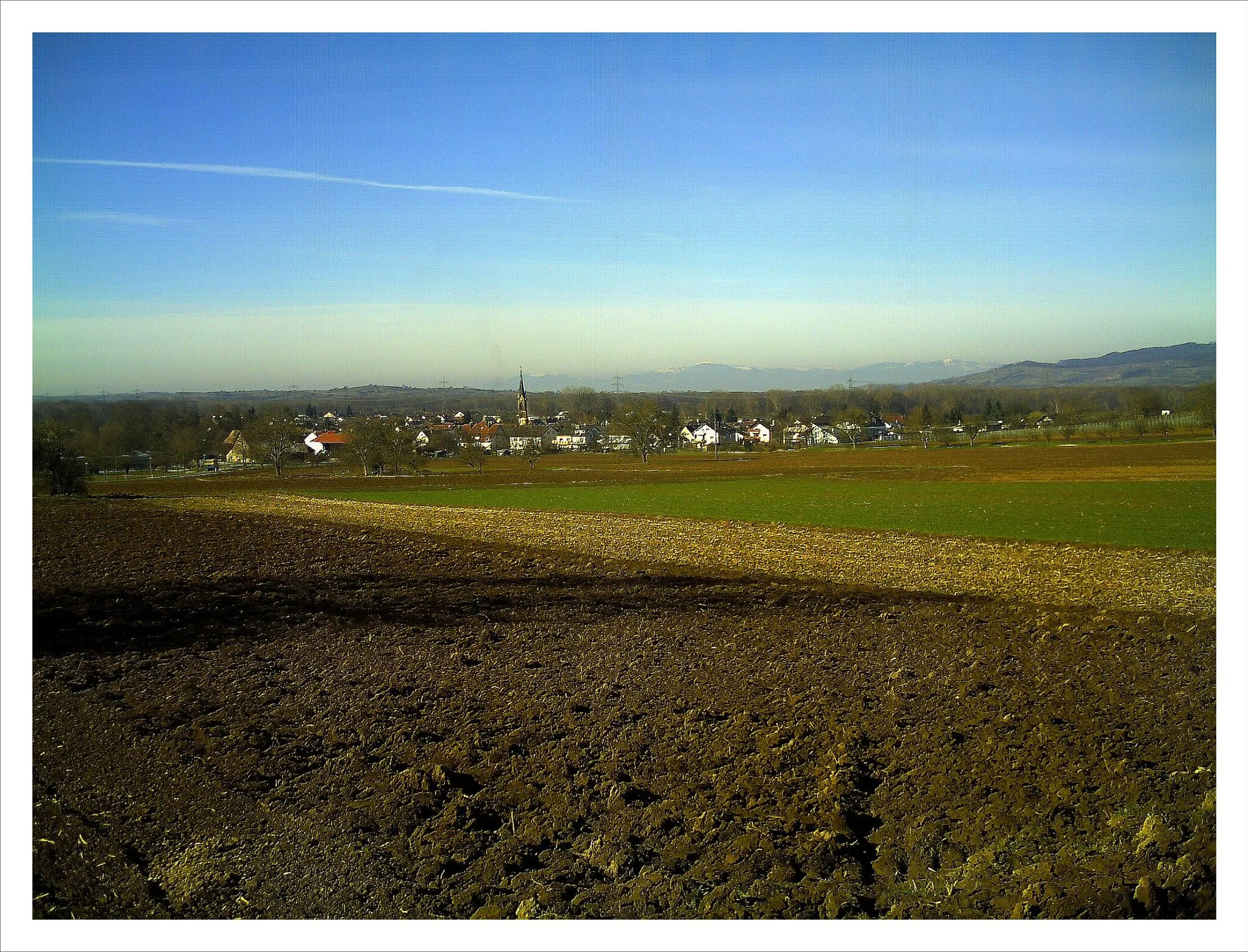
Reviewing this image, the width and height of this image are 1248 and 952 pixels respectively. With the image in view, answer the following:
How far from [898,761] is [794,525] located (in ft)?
34.3

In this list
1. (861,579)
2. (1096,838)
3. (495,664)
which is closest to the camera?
(1096,838)

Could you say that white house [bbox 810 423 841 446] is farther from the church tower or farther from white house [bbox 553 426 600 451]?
the church tower

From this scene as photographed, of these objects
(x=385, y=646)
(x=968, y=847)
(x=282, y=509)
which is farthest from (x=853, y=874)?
(x=282, y=509)

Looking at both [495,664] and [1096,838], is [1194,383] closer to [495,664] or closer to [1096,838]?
[1096,838]

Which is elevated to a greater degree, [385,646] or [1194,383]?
[1194,383]

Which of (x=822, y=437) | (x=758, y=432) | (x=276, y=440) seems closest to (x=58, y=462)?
(x=276, y=440)

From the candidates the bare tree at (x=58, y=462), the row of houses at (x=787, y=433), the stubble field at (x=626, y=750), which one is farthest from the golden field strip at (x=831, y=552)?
the row of houses at (x=787, y=433)

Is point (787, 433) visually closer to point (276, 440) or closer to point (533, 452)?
point (533, 452)

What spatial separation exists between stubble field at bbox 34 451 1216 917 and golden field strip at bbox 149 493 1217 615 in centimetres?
16

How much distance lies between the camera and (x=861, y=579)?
32.2 ft

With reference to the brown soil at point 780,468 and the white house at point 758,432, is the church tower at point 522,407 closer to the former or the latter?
the brown soil at point 780,468

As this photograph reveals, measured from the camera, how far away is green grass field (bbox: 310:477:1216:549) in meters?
12.8

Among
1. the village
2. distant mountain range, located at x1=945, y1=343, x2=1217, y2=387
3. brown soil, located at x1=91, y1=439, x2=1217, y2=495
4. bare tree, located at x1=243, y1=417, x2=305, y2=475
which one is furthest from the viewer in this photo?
the village

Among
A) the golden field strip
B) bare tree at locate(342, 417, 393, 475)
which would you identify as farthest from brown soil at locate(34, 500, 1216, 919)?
bare tree at locate(342, 417, 393, 475)
